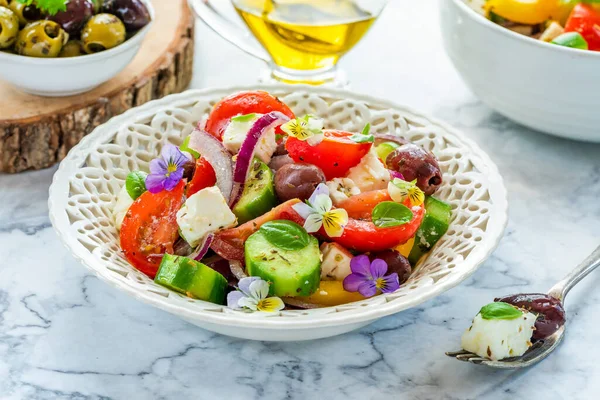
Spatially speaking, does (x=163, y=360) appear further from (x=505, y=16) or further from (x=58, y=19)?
(x=505, y=16)

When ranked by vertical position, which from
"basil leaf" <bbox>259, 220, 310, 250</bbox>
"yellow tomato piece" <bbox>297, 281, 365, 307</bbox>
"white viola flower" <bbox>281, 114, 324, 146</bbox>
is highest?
"white viola flower" <bbox>281, 114, 324, 146</bbox>

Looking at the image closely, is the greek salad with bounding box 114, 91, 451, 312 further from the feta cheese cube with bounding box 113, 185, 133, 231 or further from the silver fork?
the silver fork

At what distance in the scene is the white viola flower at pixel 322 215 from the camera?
1711 millimetres

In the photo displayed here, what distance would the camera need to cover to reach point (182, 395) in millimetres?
1679

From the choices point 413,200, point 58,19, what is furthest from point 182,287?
point 58,19

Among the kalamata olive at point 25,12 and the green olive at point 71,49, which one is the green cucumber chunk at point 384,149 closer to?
the green olive at point 71,49

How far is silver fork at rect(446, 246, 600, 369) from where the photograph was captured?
168 cm

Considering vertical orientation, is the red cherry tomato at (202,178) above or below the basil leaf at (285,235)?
below

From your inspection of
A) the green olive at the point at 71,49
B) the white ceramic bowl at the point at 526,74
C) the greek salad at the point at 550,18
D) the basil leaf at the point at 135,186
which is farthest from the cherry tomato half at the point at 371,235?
the green olive at the point at 71,49

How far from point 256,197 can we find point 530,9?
1221mm

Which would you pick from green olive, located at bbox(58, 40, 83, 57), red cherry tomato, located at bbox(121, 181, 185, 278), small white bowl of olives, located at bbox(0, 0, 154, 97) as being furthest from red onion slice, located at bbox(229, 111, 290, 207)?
green olive, located at bbox(58, 40, 83, 57)

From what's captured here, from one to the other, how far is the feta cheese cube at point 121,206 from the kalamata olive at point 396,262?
1.96 feet

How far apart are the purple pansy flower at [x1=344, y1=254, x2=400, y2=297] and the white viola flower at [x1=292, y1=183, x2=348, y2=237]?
79 mm

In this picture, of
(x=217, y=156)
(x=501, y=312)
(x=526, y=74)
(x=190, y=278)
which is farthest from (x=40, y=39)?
(x=501, y=312)
